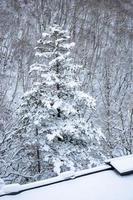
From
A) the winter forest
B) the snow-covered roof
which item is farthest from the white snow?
the winter forest

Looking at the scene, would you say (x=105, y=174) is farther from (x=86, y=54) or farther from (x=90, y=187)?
(x=86, y=54)

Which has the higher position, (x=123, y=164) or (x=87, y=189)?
(x=123, y=164)

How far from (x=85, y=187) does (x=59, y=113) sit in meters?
6.98

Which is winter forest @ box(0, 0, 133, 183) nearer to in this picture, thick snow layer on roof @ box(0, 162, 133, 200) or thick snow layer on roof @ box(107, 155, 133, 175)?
thick snow layer on roof @ box(107, 155, 133, 175)

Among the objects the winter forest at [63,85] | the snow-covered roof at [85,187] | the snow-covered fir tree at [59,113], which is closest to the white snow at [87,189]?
the snow-covered roof at [85,187]

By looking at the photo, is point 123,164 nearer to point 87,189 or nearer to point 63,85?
point 87,189

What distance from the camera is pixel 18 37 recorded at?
25.7m

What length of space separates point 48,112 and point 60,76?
1.32 metres

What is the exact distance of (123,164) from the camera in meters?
3.86

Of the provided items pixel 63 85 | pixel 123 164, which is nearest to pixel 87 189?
pixel 123 164

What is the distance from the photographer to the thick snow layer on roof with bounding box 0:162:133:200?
3240mm

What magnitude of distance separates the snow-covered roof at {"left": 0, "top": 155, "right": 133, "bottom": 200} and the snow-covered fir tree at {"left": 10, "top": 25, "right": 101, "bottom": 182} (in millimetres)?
5786

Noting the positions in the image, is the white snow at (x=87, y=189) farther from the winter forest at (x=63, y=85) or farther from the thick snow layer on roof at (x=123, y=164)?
the winter forest at (x=63, y=85)

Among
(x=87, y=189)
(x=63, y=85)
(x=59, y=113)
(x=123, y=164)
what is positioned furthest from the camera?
(x=59, y=113)
